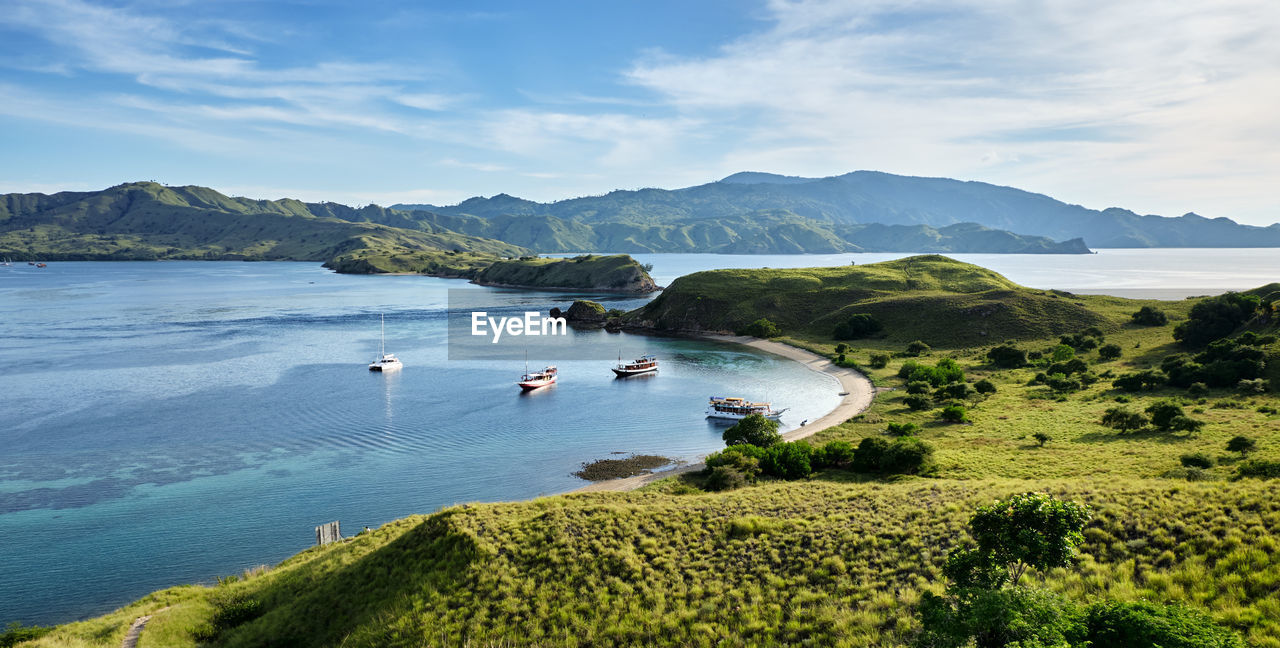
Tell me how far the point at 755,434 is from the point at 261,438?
51.6m

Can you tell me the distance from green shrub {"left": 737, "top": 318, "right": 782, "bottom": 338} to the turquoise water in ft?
55.4

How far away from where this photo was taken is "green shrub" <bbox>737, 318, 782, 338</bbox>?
449 ft

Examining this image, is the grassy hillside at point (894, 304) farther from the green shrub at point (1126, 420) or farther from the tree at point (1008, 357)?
the green shrub at point (1126, 420)

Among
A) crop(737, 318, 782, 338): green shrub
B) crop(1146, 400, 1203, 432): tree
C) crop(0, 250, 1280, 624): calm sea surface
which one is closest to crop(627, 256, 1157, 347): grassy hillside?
crop(737, 318, 782, 338): green shrub

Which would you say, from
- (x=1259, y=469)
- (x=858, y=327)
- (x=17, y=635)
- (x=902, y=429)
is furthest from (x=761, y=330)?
(x=17, y=635)

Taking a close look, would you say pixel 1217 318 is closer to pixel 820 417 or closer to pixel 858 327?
pixel 858 327

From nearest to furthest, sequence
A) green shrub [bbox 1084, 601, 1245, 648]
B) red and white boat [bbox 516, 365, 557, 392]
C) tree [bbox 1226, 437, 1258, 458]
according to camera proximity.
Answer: green shrub [bbox 1084, 601, 1245, 648] < tree [bbox 1226, 437, 1258, 458] < red and white boat [bbox 516, 365, 557, 392]

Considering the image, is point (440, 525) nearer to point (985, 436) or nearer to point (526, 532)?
point (526, 532)

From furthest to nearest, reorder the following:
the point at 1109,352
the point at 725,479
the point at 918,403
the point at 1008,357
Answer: the point at 1008,357 < the point at 1109,352 < the point at 918,403 < the point at 725,479

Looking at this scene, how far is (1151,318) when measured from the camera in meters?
111

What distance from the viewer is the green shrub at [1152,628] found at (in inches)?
608

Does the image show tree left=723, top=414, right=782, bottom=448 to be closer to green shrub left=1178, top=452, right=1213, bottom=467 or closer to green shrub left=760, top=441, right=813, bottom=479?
green shrub left=760, top=441, right=813, bottom=479

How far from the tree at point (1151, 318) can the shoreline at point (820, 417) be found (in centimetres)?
5880

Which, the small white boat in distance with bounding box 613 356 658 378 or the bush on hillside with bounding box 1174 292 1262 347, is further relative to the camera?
the small white boat in distance with bounding box 613 356 658 378
